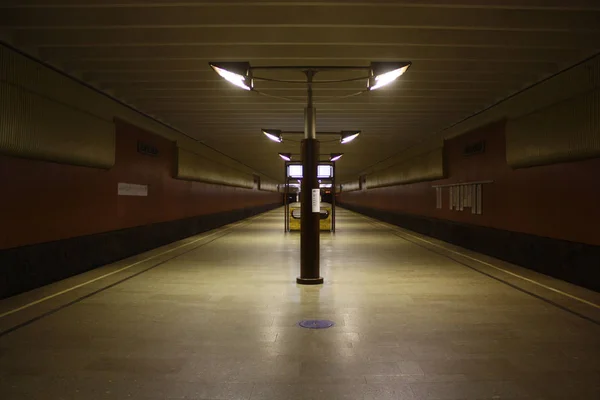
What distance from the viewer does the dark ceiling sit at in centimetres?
472

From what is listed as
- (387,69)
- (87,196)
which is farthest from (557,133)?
(87,196)

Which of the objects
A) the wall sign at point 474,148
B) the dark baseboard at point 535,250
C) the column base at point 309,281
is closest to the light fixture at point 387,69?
the column base at point 309,281

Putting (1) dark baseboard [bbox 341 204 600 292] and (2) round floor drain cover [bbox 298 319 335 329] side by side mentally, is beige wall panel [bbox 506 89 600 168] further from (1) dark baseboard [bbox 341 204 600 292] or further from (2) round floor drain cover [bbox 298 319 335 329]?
(2) round floor drain cover [bbox 298 319 335 329]

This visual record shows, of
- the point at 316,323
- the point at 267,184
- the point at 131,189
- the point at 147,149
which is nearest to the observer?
the point at 316,323

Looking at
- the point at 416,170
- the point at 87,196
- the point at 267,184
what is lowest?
the point at 87,196

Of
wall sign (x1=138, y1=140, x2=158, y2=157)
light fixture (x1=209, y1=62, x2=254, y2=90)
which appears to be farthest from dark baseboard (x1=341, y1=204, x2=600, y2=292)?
wall sign (x1=138, y1=140, x2=158, y2=157)

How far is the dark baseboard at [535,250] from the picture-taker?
632 cm

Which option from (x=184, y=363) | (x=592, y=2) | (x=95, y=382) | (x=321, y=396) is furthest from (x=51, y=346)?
(x=592, y=2)

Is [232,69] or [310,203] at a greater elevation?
[232,69]

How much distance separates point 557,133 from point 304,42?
3968 mm

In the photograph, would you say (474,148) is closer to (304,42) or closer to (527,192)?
(527,192)

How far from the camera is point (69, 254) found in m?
7.23

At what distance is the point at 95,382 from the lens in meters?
3.24

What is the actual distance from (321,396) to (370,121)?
868 cm
